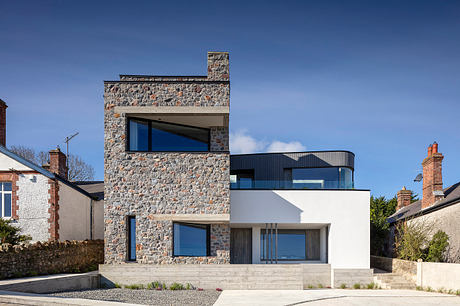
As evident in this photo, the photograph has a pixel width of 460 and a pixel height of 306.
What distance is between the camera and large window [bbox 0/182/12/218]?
1759 cm

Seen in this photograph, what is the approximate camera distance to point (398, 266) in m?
18.6

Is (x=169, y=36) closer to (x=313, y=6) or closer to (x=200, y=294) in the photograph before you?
(x=313, y=6)

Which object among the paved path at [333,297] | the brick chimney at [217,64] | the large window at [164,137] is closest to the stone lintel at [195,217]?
the paved path at [333,297]

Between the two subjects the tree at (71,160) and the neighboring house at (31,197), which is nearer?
the neighboring house at (31,197)

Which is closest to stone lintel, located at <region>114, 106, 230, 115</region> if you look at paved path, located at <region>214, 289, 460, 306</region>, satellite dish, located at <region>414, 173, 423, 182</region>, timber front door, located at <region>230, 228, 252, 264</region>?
timber front door, located at <region>230, 228, 252, 264</region>

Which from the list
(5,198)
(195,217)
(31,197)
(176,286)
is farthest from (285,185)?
(5,198)

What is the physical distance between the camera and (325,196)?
59.6ft

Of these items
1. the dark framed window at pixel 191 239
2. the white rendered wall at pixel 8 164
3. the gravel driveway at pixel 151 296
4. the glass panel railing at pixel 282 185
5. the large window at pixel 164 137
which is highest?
the large window at pixel 164 137

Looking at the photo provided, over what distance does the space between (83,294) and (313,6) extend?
41.1ft

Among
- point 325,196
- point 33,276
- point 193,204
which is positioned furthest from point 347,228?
point 33,276

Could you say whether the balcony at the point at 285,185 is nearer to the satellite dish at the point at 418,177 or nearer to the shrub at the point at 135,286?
the shrub at the point at 135,286

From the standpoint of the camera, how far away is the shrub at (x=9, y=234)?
15523mm

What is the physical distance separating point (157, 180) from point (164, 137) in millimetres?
2077

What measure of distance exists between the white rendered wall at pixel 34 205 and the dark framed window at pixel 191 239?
5595mm
